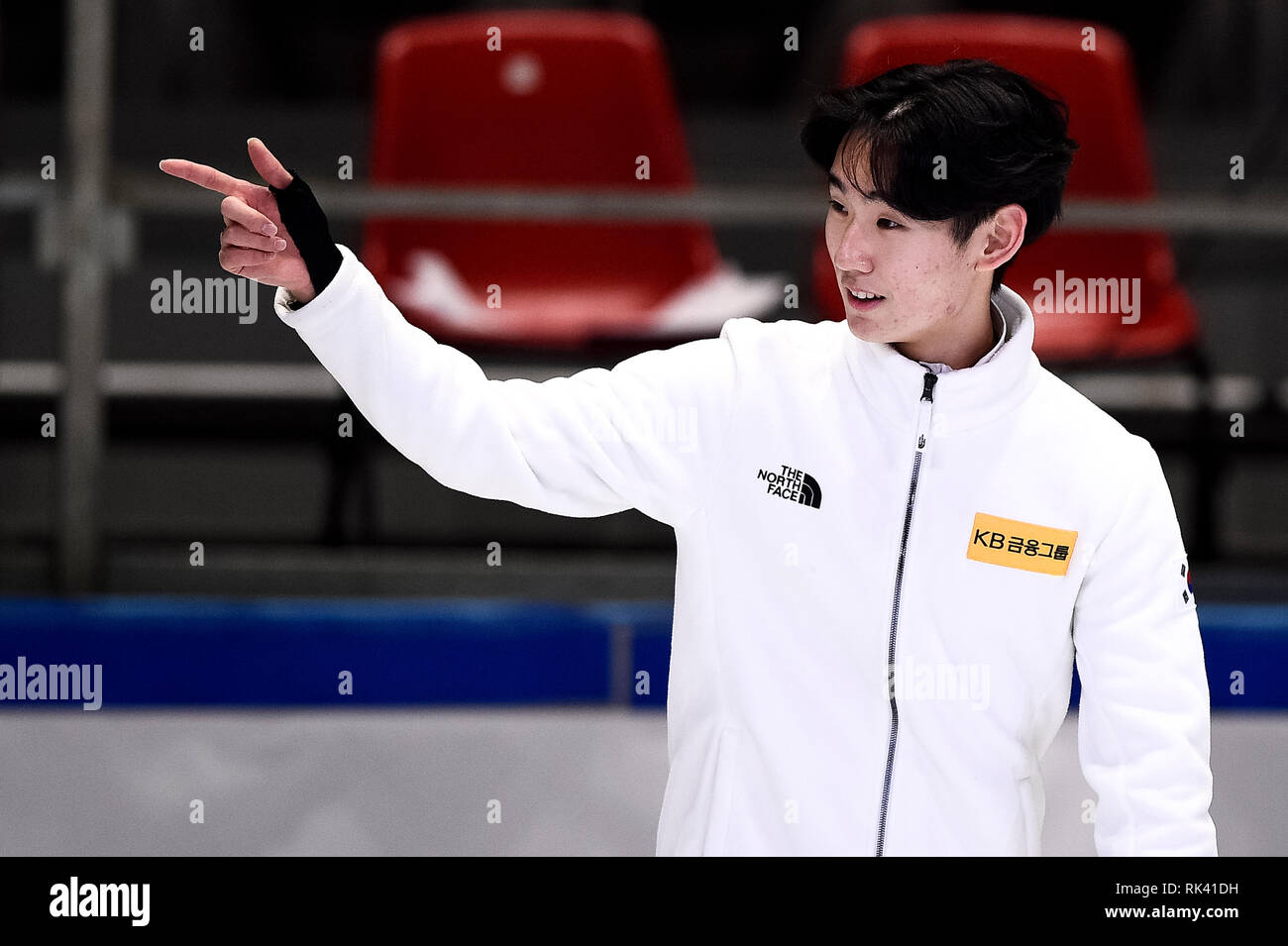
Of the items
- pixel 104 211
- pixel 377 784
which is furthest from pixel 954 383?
pixel 104 211

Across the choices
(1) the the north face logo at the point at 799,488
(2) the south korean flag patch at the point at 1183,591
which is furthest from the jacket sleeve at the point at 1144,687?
(1) the the north face logo at the point at 799,488

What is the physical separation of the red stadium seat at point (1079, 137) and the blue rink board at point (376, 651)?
697mm

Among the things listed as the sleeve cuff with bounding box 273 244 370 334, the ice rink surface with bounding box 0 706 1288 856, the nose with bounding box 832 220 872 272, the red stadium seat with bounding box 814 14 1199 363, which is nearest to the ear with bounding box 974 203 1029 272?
the nose with bounding box 832 220 872 272

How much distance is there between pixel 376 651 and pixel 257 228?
0.99 metres

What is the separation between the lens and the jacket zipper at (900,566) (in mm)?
1142

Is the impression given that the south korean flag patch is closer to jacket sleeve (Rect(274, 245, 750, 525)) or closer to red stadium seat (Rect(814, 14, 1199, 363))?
jacket sleeve (Rect(274, 245, 750, 525))

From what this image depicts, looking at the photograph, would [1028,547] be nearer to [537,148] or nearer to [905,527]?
[905,527]

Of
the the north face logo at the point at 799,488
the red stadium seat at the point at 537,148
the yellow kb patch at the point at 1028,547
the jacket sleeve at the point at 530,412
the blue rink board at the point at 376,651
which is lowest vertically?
the blue rink board at the point at 376,651

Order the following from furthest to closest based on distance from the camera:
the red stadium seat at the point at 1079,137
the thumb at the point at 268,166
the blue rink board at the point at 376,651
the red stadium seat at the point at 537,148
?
the red stadium seat at the point at 537,148 < the red stadium seat at the point at 1079,137 < the blue rink board at the point at 376,651 < the thumb at the point at 268,166

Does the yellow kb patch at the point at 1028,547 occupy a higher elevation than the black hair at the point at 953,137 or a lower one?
lower

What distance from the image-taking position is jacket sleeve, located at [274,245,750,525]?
1.04 metres

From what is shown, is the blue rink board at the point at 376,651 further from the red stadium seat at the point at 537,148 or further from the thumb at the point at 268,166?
the thumb at the point at 268,166
